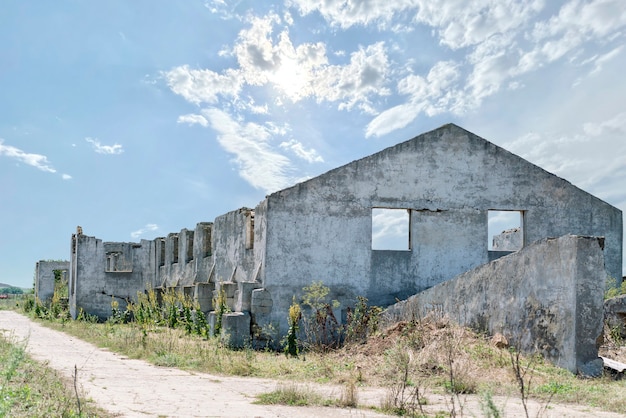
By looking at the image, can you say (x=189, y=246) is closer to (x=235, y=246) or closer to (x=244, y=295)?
(x=235, y=246)

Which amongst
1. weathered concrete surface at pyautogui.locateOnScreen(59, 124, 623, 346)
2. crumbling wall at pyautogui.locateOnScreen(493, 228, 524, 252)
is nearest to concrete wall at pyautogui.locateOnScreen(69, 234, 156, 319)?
weathered concrete surface at pyautogui.locateOnScreen(59, 124, 623, 346)

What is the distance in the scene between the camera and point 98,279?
2619 cm

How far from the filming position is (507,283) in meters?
11.3

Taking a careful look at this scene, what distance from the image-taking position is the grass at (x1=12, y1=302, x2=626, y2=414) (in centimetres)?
816

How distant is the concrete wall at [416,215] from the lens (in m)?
15.1

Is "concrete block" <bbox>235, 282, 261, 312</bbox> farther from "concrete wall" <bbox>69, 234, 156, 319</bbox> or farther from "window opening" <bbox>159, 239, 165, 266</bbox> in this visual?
"window opening" <bbox>159, 239, 165, 266</bbox>

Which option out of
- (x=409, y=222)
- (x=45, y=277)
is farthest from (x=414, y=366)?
(x=45, y=277)

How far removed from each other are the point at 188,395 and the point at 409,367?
3.78 m

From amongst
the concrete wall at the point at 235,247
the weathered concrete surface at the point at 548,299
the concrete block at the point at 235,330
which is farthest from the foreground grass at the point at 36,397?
the concrete wall at the point at 235,247

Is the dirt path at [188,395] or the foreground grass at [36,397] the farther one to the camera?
the dirt path at [188,395]

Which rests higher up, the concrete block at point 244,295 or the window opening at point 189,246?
the window opening at point 189,246

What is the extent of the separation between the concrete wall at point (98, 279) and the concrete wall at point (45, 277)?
7627 mm

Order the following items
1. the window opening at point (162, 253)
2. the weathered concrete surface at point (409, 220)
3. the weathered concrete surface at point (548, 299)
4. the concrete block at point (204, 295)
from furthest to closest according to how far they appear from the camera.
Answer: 1. the window opening at point (162, 253)
2. the concrete block at point (204, 295)
3. the weathered concrete surface at point (409, 220)
4. the weathered concrete surface at point (548, 299)

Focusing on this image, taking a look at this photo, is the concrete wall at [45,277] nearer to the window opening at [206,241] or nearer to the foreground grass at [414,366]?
the window opening at [206,241]
